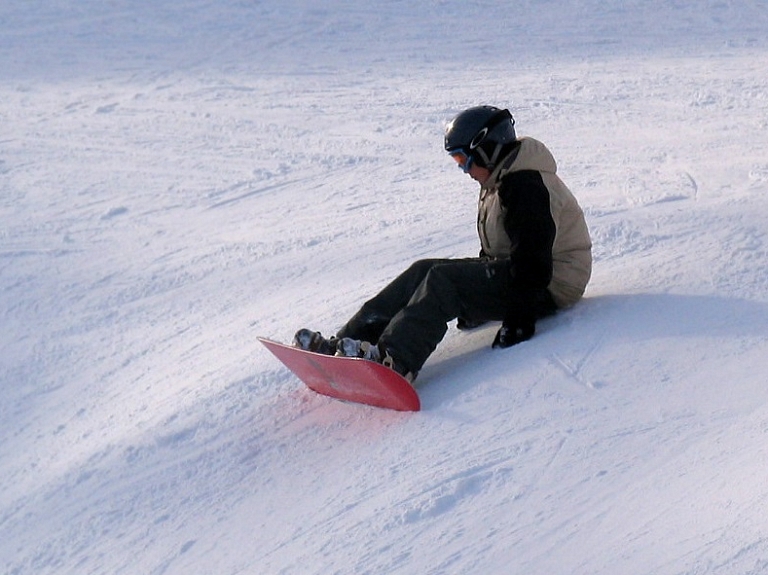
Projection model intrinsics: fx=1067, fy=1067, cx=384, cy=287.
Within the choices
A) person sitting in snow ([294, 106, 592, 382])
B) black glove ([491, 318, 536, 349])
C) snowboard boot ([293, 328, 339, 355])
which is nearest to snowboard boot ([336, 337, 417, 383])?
person sitting in snow ([294, 106, 592, 382])

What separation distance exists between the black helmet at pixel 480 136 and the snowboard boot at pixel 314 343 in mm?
927

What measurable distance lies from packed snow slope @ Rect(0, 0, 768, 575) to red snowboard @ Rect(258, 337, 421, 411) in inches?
2.8

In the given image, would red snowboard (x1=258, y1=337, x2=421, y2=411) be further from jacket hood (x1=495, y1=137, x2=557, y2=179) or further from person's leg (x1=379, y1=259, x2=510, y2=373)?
jacket hood (x1=495, y1=137, x2=557, y2=179)

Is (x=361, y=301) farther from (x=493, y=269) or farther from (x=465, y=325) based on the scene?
(x=493, y=269)

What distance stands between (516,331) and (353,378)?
0.76 metres

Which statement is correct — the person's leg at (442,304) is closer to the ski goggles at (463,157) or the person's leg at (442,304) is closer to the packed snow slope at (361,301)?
the packed snow slope at (361,301)

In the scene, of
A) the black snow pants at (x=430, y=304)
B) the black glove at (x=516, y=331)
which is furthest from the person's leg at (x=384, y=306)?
the black glove at (x=516, y=331)

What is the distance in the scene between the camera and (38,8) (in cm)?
1441

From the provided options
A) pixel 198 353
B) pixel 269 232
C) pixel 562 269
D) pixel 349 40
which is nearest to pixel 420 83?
pixel 349 40

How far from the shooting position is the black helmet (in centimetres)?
438

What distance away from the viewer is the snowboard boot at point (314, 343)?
4363 millimetres

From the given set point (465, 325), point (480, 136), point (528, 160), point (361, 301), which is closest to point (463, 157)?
point (480, 136)

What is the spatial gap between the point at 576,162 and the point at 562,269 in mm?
3479

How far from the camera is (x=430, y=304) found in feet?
14.2
